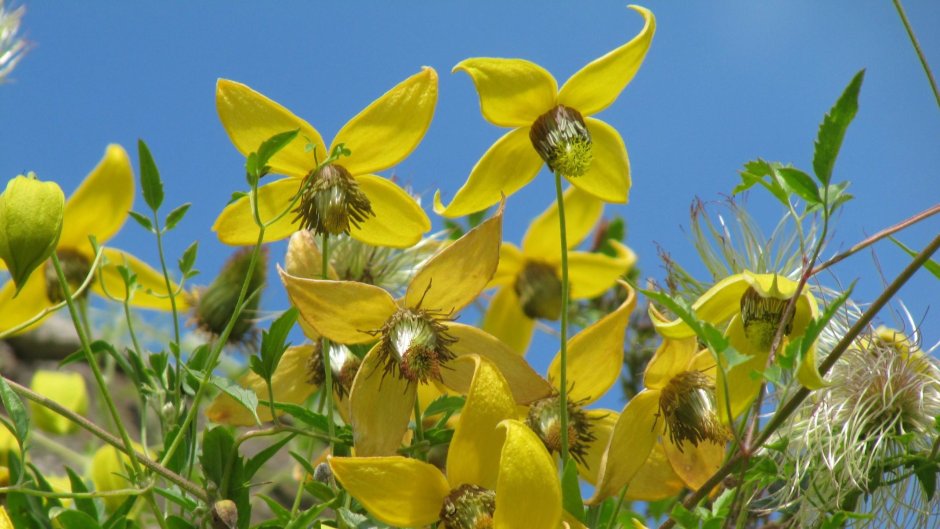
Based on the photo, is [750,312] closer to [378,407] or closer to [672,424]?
[672,424]

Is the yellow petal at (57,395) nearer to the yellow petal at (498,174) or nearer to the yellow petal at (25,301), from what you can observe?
the yellow petal at (25,301)

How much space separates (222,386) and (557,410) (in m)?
0.31

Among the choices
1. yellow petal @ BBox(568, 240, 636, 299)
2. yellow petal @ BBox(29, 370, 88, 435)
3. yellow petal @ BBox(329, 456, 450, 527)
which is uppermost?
yellow petal @ BBox(568, 240, 636, 299)

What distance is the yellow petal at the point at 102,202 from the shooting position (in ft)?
4.76

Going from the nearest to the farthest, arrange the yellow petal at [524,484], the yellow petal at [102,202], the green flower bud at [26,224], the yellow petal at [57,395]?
the yellow petal at [524,484] → the green flower bud at [26,224] → the yellow petal at [102,202] → the yellow petal at [57,395]

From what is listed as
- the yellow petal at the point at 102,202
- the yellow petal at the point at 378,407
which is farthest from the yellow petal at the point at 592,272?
the yellow petal at the point at 378,407

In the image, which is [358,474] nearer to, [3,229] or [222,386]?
[222,386]

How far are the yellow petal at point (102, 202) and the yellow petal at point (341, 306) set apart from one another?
570 millimetres

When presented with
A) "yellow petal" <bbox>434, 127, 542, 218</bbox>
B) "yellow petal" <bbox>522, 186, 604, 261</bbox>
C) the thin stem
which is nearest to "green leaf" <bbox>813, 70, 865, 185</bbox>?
the thin stem

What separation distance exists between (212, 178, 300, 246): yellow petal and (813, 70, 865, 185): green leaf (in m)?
0.54

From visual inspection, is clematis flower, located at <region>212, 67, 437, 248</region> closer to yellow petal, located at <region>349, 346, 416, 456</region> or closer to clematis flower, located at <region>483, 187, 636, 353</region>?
yellow petal, located at <region>349, 346, 416, 456</region>

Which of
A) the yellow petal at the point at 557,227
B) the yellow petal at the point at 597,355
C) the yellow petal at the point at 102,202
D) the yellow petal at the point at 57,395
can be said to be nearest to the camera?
the yellow petal at the point at 597,355

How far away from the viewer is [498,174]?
1176mm

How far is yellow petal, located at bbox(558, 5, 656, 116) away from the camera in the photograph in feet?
3.67
